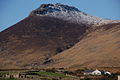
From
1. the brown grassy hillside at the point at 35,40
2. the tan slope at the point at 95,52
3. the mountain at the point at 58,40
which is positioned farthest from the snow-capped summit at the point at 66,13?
the tan slope at the point at 95,52

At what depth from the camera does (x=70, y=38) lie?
375ft

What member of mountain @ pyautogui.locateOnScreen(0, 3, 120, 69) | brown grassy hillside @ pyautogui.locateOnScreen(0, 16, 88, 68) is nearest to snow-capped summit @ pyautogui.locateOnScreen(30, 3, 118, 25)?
mountain @ pyautogui.locateOnScreen(0, 3, 120, 69)

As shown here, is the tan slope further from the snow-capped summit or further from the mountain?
the snow-capped summit

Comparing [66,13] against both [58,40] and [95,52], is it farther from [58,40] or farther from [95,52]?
[95,52]

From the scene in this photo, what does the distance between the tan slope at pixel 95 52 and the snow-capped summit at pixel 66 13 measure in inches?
911

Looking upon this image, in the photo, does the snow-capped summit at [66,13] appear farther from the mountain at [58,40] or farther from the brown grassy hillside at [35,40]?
the brown grassy hillside at [35,40]

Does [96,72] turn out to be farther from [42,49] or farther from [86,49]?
[42,49]

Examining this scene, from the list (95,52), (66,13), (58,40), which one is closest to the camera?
(95,52)

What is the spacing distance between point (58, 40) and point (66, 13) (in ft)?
103

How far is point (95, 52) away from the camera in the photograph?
89250 millimetres

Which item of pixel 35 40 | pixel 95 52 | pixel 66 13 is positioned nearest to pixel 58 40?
pixel 35 40

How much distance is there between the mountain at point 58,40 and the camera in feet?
285

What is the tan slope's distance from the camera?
79.6m

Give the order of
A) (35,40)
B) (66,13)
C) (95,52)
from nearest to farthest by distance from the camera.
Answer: (95,52) → (35,40) → (66,13)
